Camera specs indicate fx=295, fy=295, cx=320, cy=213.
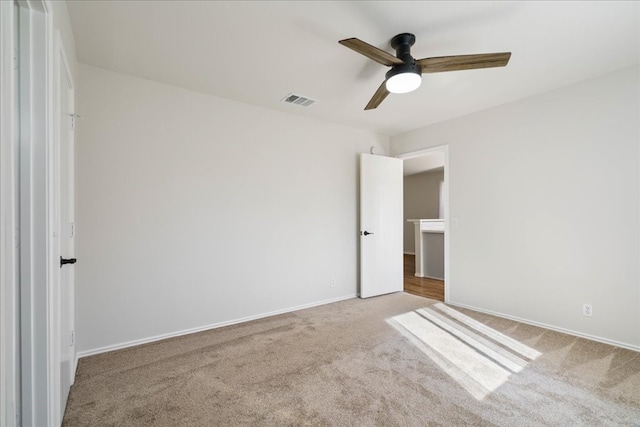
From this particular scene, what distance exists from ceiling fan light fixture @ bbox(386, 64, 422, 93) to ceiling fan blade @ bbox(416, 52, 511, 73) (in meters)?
0.08

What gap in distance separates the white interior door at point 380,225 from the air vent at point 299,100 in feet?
3.84

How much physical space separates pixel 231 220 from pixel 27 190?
6.59ft

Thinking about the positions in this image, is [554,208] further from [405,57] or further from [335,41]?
[335,41]

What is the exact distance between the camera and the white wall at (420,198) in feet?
28.2

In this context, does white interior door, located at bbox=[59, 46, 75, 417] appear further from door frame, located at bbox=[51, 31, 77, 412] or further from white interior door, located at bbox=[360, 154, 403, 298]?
white interior door, located at bbox=[360, 154, 403, 298]

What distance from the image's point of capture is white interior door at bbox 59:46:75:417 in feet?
5.60

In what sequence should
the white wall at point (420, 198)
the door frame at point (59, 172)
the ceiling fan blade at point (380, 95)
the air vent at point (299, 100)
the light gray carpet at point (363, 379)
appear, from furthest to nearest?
the white wall at point (420, 198)
the air vent at point (299, 100)
the ceiling fan blade at point (380, 95)
the light gray carpet at point (363, 379)
the door frame at point (59, 172)

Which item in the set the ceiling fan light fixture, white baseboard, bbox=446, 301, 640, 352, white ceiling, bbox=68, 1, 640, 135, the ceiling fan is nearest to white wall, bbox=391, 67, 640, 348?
white baseboard, bbox=446, 301, 640, 352

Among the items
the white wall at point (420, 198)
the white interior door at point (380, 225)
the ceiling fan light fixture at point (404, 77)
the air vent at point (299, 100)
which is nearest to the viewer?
the ceiling fan light fixture at point (404, 77)

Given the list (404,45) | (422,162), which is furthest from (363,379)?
(422,162)

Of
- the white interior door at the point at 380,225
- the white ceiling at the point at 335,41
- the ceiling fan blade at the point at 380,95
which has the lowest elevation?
the white interior door at the point at 380,225

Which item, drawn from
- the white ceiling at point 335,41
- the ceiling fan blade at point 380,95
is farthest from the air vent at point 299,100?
the ceiling fan blade at point 380,95

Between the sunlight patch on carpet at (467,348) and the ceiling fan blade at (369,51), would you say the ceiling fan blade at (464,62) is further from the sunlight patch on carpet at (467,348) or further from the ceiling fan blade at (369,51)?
the sunlight patch on carpet at (467,348)

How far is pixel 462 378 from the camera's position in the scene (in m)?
2.08
